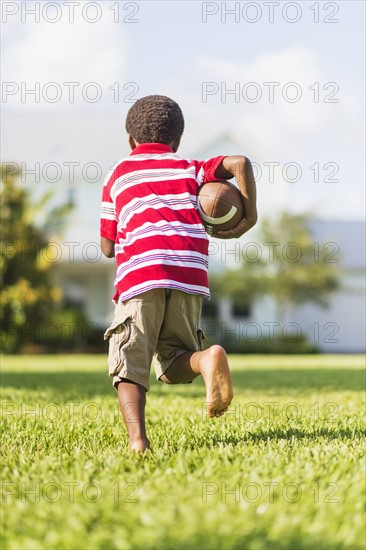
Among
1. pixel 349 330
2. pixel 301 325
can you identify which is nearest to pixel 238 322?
pixel 301 325

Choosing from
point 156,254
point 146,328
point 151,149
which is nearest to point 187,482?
point 146,328

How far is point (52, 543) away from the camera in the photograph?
2.56 metres

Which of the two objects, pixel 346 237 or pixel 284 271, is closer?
pixel 284 271

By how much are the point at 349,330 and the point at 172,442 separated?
1130 inches

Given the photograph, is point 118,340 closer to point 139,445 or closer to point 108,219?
point 139,445

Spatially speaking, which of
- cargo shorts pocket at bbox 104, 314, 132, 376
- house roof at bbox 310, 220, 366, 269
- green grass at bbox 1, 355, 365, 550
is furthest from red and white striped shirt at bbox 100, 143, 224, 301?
house roof at bbox 310, 220, 366, 269

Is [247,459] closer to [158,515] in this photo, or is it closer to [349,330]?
[158,515]

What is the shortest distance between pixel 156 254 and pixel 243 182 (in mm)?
585

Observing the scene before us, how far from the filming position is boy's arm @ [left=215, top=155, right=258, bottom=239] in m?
4.38

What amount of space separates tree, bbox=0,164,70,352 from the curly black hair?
18647 mm

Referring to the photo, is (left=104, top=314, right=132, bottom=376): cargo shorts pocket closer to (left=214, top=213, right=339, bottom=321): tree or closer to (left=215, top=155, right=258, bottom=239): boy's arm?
(left=215, top=155, right=258, bottom=239): boy's arm

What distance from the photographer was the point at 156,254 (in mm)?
4309

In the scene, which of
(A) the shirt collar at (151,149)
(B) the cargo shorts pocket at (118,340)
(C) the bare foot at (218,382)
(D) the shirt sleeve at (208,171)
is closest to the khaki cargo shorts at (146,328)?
(B) the cargo shorts pocket at (118,340)

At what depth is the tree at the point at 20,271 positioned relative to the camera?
2303 centimetres
